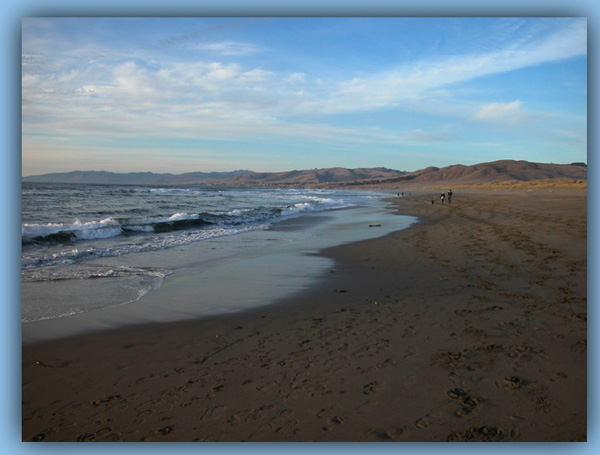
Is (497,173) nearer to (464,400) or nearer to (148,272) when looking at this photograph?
(148,272)

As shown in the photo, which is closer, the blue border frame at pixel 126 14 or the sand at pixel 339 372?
the sand at pixel 339 372

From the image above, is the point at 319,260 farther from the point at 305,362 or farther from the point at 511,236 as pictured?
the point at 511,236

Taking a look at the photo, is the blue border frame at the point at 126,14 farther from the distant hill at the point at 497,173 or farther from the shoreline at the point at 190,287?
the distant hill at the point at 497,173

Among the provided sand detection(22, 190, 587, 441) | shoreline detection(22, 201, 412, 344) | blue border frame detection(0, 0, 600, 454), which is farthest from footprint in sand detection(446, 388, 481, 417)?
shoreline detection(22, 201, 412, 344)

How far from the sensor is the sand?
2863mm

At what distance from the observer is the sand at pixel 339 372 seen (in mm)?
2863

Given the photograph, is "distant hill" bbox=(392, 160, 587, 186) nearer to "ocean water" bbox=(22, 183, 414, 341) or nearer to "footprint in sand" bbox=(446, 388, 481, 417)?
"ocean water" bbox=(22, 183, 414, 341)

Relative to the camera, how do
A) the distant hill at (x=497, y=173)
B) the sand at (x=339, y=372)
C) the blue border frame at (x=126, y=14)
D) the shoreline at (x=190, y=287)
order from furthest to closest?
1. the distant hill at (x=497, y=173)
2. the shoreline at (x=190, y=287)
3. the blue border frame at (x=126, y=14)
4. the sand at (x=339, y=372)

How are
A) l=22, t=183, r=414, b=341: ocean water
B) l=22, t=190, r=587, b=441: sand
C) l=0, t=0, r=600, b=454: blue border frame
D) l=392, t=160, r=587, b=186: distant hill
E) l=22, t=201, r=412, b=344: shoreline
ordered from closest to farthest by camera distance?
l=22, t=190, r=587, b=441: sand → l=0, t=0, r=600, b=454: blue border frame → l=22, t=201, r=412, b=344: shoreline → l=22, t=183, r=414, b=341: ocean water → l=392, t=160, r=587, b=186: distant hill

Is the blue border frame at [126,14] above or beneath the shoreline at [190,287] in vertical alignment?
above

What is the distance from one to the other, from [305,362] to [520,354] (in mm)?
2348

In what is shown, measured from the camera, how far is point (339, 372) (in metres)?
3.70

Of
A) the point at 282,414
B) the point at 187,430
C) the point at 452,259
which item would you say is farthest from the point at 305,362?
the point at 452,259

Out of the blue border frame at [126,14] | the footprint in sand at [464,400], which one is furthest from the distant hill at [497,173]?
the footprint in sand at [464,400]
